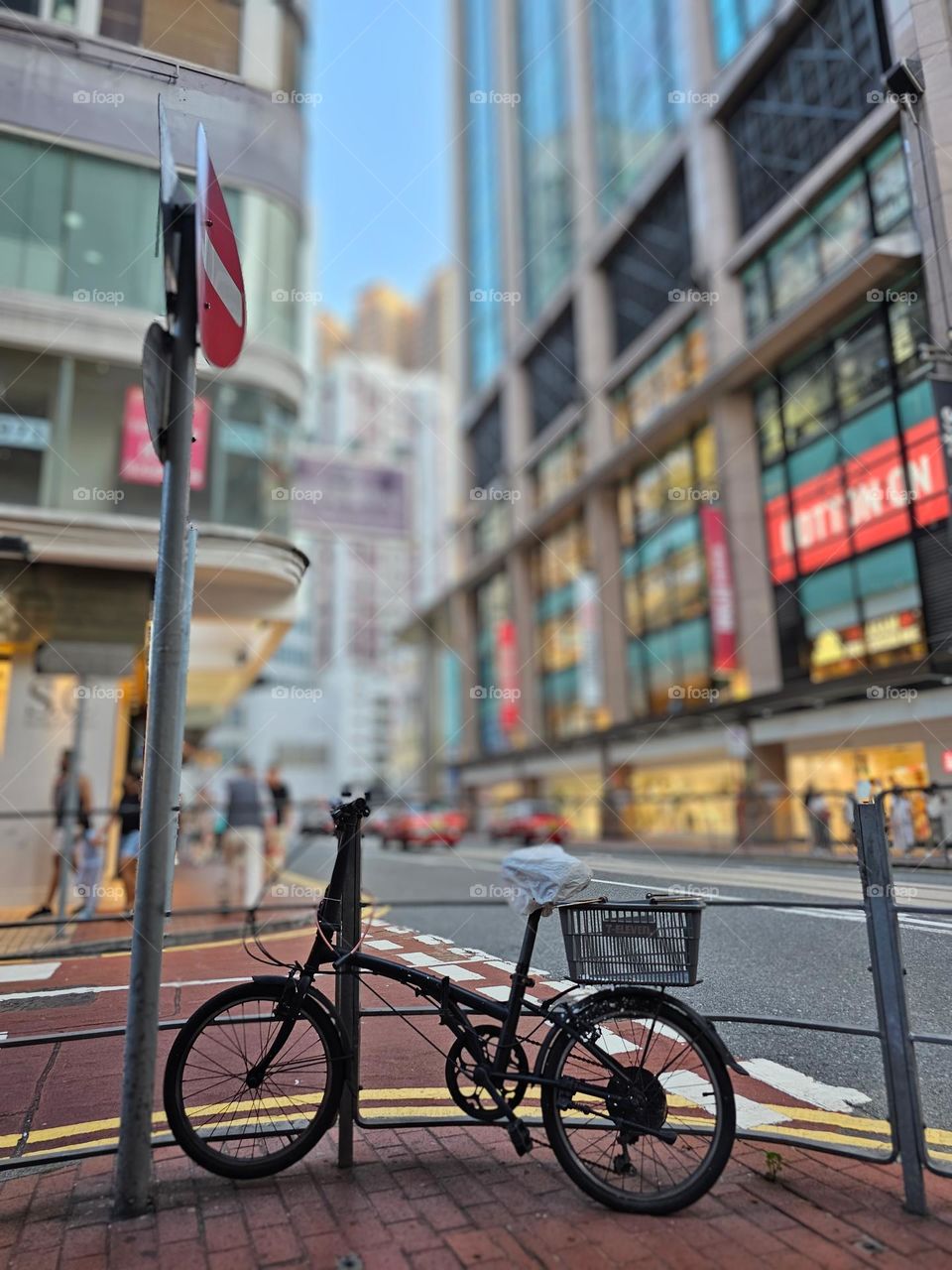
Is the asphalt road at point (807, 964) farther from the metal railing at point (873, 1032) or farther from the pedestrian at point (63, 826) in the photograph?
the pedestrian at point (63, 826)

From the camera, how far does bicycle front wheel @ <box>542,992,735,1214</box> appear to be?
2.85 metres

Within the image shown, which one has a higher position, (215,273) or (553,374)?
(553,374)

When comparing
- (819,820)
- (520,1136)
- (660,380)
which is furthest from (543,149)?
(520,1136)

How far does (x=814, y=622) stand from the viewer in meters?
21.5

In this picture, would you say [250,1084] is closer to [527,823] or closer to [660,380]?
[527,823]

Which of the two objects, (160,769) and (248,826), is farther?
(248,826)

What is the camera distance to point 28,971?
169 inches

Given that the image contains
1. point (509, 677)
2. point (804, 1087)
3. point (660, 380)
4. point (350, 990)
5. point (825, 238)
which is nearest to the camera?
point (350, 990)

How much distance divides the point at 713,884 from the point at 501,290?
45784mm

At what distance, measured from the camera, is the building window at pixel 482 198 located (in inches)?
1874

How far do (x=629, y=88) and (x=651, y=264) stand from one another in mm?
8086

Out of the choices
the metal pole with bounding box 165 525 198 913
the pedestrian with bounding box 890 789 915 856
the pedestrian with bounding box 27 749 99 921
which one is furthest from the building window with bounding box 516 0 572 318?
the metal pole with bounding box 165 525 198 913

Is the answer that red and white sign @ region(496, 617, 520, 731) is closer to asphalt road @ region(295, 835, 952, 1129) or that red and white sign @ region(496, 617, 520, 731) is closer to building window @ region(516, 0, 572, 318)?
building window @ region(516, 0, 572, 318)

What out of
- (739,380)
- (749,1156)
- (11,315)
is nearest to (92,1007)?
(749,1156)
